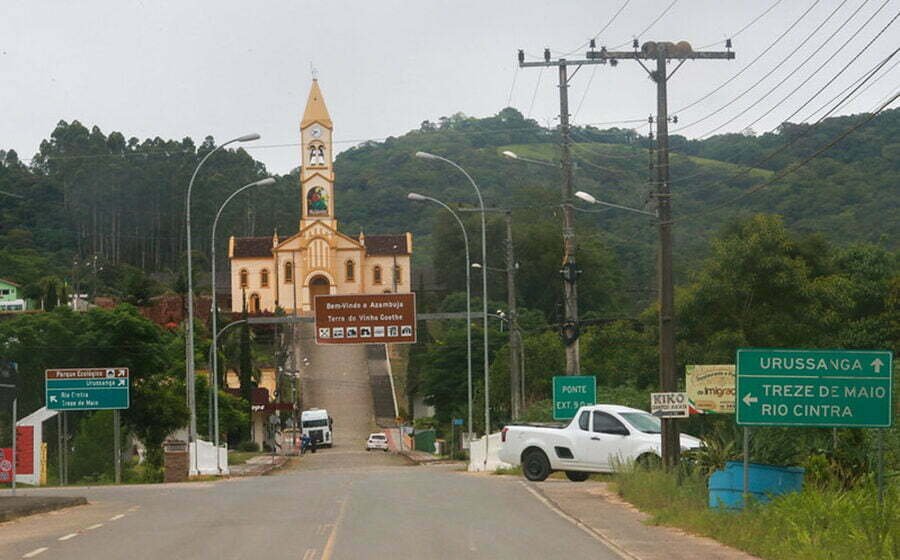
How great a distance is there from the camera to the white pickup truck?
101 ft

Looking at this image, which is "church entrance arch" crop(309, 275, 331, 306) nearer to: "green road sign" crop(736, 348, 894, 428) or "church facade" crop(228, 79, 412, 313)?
"church facade" crop(228, 79, 412, 313)

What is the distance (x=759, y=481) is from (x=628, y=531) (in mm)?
1973

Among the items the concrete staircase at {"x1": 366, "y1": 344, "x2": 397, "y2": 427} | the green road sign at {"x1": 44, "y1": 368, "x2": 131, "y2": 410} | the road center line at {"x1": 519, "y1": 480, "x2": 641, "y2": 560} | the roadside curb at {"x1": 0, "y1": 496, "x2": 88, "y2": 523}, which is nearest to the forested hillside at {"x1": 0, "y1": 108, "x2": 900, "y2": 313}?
the concrete staircase at {"x1": 366, "y1": 344, "x2": 397, "y2": 427}

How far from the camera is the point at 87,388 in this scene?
4419cm

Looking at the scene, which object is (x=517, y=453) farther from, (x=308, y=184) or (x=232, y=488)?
(x=308, y=184)

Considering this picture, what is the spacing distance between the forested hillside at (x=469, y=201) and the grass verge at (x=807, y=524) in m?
48.2

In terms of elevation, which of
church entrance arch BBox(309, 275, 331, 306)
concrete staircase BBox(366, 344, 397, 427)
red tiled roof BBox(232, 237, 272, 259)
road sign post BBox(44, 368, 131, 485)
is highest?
red tiled roof BBox(232, 237, 272, 259)

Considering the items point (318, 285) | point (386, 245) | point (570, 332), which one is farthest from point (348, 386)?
point (570, 332)

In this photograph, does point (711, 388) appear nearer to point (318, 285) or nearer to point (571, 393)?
point (571, 393)

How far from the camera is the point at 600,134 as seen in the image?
16350 cm

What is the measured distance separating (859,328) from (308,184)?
81745mm

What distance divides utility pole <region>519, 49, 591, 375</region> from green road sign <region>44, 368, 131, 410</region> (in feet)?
46.5

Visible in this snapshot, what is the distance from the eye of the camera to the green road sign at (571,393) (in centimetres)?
3778

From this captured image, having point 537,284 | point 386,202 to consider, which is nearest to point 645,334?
point 537,284
